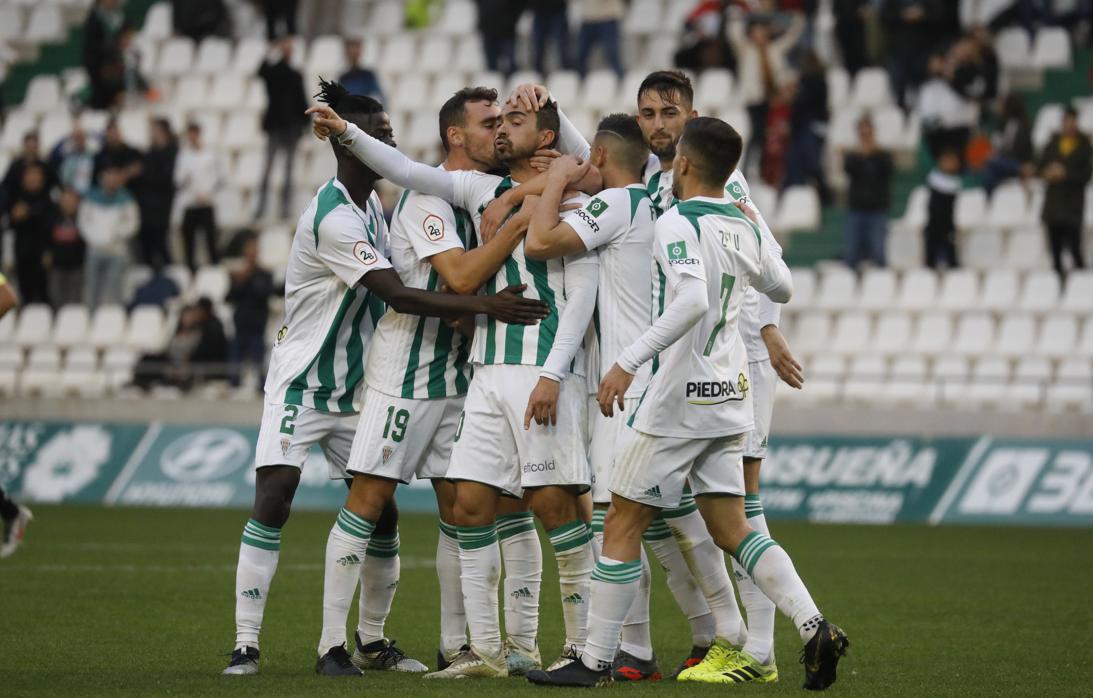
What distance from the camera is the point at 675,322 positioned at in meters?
7.02

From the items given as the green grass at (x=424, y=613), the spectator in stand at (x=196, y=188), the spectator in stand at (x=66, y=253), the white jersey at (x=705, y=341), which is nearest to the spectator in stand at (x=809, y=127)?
the green grass at (x=424, y=613)

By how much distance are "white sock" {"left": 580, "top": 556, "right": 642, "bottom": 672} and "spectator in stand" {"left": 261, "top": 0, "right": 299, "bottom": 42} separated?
2039 cm

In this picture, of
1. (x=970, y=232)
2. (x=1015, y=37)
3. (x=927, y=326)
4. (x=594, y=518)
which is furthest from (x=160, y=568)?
(x=1015, y=37)

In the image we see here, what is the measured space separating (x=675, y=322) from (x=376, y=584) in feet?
7.40

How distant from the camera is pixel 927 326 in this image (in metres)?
20.1

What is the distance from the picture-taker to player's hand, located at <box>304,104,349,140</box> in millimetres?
7832

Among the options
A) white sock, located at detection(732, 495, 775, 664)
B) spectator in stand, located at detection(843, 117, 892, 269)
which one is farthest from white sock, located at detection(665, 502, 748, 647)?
spectator in stand, located at detection(843, 117, 892, 269)

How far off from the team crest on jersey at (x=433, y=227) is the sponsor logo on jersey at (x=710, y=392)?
1.46 metres

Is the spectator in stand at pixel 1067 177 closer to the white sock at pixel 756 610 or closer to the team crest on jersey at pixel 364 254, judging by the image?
the white sock at pixel 756 610

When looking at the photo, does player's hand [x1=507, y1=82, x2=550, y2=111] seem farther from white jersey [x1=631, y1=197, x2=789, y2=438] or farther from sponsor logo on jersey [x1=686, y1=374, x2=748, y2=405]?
sponsor logo on jersey [x1=686, y1=374, x2=748, y2=405]

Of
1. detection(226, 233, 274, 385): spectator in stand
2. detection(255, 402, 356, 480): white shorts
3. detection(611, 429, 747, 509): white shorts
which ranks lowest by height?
detection(226, 233, 274, 385): spectator in stand

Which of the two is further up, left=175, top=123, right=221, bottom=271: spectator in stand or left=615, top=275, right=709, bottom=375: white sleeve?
left=615, top=275, right=709, bottom=375: white sleeve

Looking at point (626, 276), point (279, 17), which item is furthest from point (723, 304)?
point (279, 17)

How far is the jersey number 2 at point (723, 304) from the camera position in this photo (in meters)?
7.35
